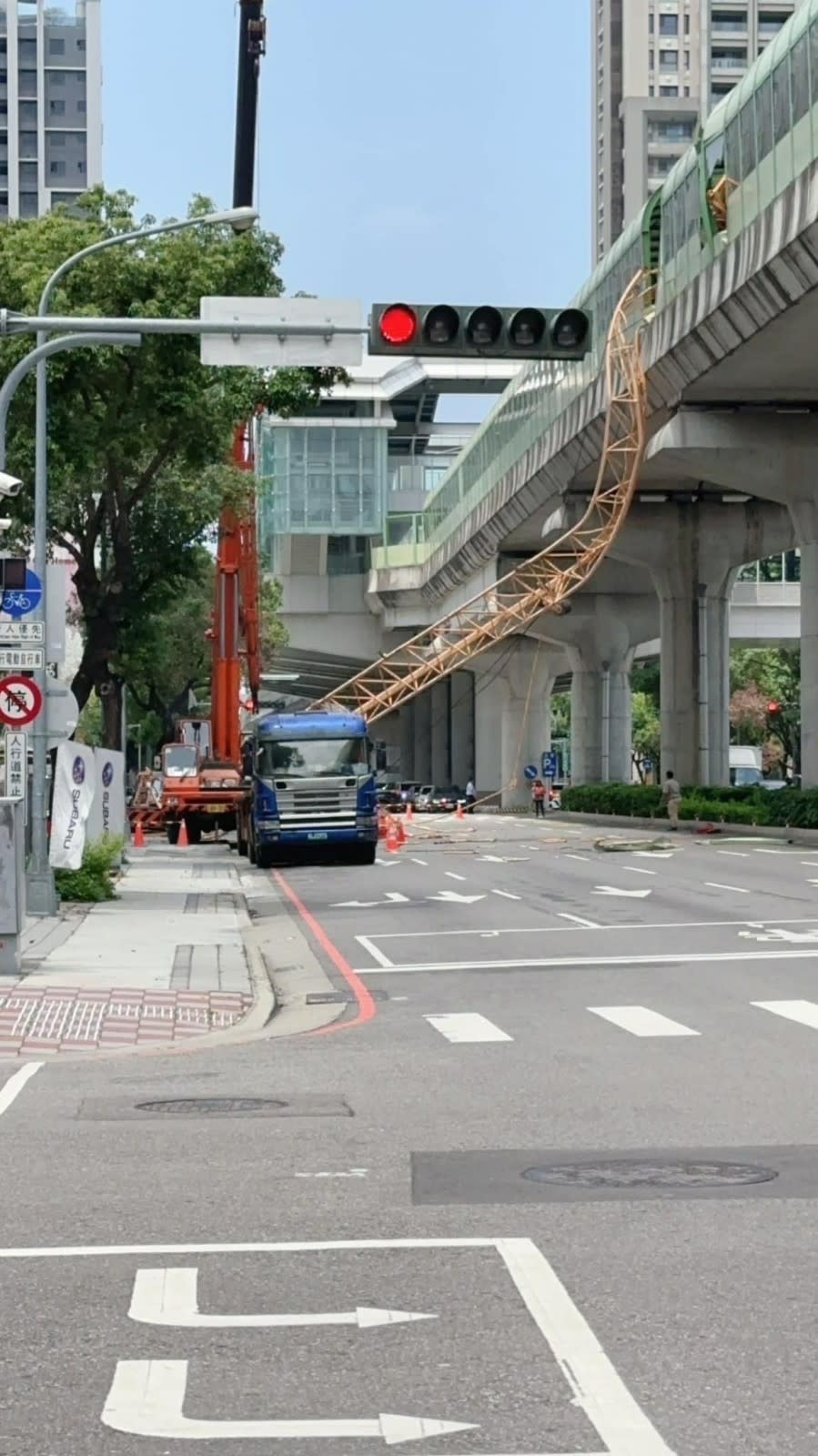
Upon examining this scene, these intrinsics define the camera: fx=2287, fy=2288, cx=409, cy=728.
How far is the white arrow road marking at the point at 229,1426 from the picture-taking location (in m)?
5.66

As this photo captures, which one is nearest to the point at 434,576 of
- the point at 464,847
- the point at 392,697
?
the point at 392,697

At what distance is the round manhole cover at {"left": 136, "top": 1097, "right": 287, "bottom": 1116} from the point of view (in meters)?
11.9

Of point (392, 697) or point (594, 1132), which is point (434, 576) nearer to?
point (392, 697)

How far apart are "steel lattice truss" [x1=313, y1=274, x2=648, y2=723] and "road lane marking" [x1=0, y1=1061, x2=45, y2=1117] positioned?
4001cm

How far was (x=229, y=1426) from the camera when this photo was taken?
5.75m

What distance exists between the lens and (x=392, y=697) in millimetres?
66375

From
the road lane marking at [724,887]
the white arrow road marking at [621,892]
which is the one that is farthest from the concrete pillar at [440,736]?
the white arrow road marking at [621,892]

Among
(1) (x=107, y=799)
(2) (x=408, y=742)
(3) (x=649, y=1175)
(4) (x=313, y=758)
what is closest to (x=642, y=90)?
(2) (x=408, y=742)

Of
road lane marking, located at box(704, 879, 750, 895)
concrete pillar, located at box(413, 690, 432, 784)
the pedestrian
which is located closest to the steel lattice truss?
the pedestrian

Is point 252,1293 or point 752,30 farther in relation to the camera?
point 752,30

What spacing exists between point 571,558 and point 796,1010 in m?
54.6

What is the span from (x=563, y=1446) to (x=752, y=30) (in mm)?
160675

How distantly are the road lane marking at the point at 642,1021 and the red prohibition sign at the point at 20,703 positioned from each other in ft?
28.1

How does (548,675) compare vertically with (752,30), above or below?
below
